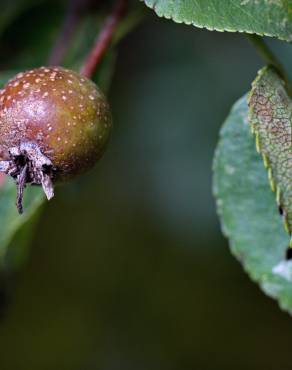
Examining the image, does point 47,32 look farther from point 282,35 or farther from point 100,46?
point 282,35

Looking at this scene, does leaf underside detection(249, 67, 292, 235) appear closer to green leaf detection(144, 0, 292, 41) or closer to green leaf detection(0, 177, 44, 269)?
green leaf detection(144, 0, 292, 41)

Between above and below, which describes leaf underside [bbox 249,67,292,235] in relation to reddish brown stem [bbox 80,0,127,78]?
below

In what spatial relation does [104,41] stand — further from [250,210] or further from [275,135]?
[275,135]

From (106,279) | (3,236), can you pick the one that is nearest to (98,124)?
(3,236)

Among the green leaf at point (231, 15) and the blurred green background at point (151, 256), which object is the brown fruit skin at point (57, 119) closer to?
the green leaf at point (231, 15)

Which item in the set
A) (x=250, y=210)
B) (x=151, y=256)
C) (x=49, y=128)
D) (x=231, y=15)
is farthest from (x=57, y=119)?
(x=151, y=256)

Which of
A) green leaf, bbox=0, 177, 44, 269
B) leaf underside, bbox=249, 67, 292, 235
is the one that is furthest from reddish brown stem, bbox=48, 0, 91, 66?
leaf underside, bbox=249, 67, 292, 235

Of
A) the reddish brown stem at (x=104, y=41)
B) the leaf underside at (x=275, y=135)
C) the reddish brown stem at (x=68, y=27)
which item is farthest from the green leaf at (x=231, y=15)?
the reddish brown stem at (x=68, y=27)
